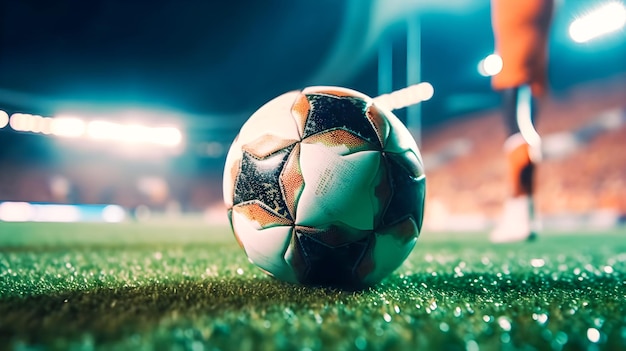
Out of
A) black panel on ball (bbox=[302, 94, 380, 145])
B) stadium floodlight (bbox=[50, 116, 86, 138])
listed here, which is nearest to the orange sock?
black panel on ball (bbox=[302, 94, 380, 145])

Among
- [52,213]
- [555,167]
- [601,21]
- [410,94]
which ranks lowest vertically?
[52,213]

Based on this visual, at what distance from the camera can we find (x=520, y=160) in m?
3.57

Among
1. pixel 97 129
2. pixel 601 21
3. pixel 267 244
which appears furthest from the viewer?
pixel 97 129

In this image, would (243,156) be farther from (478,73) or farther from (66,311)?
(478,73)

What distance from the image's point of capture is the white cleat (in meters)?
3.55

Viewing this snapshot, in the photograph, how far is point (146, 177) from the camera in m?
26.8

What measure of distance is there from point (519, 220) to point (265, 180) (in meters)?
2.59

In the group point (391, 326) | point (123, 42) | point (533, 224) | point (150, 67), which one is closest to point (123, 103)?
point (150, 67)

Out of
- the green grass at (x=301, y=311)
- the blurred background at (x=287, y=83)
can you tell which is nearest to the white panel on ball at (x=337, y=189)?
the green grass at (x=301, y=311)

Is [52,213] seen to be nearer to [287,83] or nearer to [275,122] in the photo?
[287,83]

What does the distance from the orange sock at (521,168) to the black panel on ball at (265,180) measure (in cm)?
248

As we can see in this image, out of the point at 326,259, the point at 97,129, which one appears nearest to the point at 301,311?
the point at 326,259

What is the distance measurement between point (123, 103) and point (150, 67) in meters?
6.41

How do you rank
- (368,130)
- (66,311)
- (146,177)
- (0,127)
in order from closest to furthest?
(66,311), (368,130), (0,127), (146,177)
